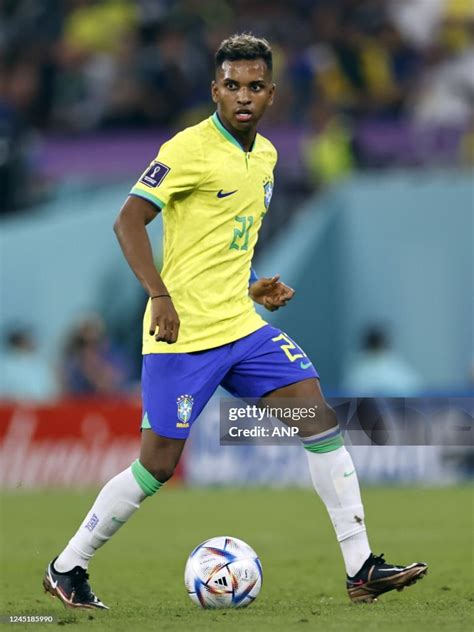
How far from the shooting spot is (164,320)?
612 centimetres

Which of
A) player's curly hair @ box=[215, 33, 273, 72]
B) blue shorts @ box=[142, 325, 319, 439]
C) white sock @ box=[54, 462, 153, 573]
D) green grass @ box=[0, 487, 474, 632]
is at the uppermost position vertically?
player's curly hair @ box=[215, 33, 273, 72]

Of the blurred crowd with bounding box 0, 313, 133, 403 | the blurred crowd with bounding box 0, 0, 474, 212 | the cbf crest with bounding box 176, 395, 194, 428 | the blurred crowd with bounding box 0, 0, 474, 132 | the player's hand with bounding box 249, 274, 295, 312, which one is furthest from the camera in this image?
the blurred crowd with bounding box 0, 0, 474, 132

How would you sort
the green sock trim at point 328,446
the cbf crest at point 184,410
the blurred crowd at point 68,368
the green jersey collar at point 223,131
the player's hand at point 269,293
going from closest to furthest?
the cbf crest at point 184,410 < the green jersey collar at point 223,131 < the green sock trim at point 328,446 < the player's hand at point 269,293 < the blurred crowd at point 68,368

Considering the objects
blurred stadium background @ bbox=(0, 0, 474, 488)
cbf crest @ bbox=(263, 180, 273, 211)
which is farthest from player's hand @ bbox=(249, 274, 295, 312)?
blurred stadium background @ bbox=(0, 0, 474, 488)

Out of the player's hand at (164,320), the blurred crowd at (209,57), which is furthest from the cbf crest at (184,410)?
the blurred crowd at (209,57)

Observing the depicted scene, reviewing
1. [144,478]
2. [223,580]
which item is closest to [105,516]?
[144,478]

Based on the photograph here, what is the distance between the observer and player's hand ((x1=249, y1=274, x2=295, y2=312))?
6934 millimetres

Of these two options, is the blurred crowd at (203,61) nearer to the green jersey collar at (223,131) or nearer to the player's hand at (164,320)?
the green jersey collar at (223,131)

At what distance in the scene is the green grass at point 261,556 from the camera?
6191 mm

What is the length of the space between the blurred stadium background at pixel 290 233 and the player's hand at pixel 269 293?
852 cm

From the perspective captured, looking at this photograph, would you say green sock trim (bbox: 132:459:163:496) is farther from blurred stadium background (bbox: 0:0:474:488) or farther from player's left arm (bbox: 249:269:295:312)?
blurred stadium background (bbox: 0:0:474:488)

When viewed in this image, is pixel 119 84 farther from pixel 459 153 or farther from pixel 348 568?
pixel 348 568

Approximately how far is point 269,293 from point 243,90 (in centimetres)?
98

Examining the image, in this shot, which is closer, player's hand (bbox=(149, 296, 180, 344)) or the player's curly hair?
player's hand (bbox=(149, 296, 180, 344))
